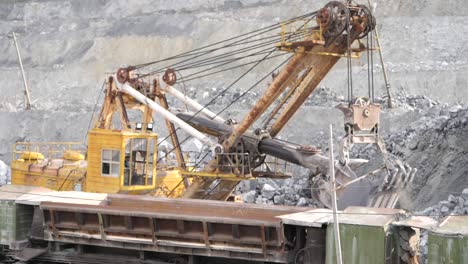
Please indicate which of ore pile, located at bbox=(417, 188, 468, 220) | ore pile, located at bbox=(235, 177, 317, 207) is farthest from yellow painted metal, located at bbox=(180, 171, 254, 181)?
ore pile, located at bbox=(417, 188, 468, 220)

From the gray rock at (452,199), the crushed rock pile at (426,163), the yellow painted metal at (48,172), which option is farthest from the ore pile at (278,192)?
the yellow painted metal at (48,172)

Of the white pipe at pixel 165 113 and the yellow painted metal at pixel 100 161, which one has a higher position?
the white pipe at pixel 165 113

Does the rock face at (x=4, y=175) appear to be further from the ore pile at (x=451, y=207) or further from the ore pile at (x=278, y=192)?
the ore pile at (x=451, y=207)

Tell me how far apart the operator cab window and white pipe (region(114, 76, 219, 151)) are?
54.7 inches

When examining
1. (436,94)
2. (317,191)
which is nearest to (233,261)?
(317,191)

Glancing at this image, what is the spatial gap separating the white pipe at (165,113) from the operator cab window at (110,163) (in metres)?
1.39

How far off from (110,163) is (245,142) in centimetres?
267

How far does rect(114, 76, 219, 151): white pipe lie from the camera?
642 inches

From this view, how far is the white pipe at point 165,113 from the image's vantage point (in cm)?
1631

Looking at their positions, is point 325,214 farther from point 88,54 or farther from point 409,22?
point 88,54

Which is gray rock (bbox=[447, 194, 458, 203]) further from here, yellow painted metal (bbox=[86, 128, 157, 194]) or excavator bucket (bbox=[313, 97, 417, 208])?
yellow painted metal (bbox=[86, 128, 157, 194])

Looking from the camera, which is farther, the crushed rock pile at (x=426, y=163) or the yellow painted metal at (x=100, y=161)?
the crushed rock pile at (x=426, y=163)

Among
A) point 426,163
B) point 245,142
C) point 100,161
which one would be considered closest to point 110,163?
point 100,161

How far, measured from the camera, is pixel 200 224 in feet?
38.3
